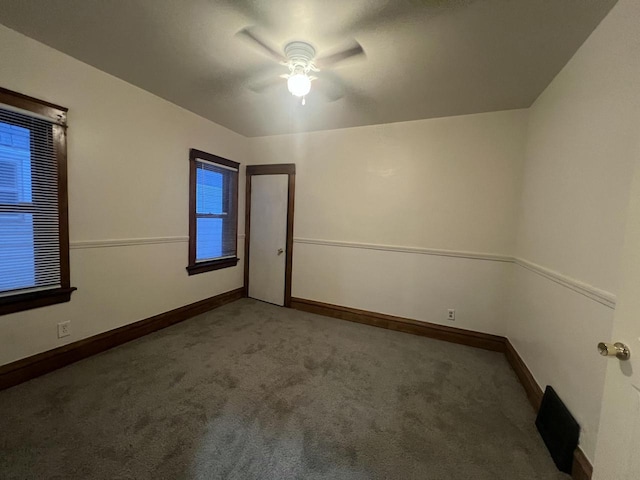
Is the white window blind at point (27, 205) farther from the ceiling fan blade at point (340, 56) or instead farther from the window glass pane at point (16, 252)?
the ceiling fan blade at point (340, 56)

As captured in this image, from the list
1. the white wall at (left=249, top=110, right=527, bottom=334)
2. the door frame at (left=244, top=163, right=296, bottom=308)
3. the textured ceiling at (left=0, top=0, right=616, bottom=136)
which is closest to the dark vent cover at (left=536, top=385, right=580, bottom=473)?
the white wall at (left=249, top=110, right=527, bottom=334)

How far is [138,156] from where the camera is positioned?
2564 mm

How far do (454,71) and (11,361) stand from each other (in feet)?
12.8

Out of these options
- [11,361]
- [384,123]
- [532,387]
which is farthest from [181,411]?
[384,123]

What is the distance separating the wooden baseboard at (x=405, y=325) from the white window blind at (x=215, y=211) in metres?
1.30

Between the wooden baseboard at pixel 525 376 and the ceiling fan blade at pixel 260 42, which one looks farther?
the wooden baseboard at pixel 525 376

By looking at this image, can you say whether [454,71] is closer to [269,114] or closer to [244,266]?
[269,114]

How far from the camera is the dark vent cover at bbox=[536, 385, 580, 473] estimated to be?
53.8 inches

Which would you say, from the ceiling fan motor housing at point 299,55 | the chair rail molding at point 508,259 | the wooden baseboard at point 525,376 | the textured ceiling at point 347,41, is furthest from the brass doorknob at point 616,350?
the ceiling fan motor housing at point 299,55

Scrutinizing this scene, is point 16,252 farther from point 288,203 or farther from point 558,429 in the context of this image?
point 558,429

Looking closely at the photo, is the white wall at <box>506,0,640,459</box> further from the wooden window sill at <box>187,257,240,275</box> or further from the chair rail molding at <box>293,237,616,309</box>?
the wooden window sill at <box>187,257,240,275</box>

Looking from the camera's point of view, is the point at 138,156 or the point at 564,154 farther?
the point at 138,156

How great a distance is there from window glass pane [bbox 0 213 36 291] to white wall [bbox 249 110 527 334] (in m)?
2.56

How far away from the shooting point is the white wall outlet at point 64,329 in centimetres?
209
